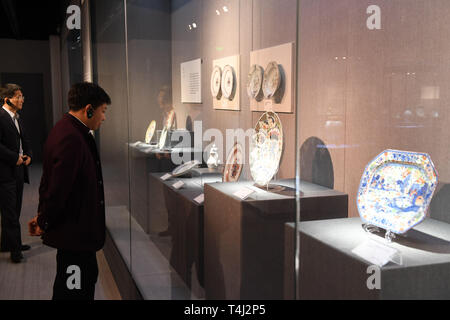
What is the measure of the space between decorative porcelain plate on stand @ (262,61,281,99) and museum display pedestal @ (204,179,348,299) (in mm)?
328

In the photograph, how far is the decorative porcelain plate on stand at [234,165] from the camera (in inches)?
75.0

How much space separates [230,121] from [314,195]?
1.50ft

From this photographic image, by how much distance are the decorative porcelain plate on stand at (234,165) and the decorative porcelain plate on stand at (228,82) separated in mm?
205

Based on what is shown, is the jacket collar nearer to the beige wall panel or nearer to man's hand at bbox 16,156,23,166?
the beige wall panel

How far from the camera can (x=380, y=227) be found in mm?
1590

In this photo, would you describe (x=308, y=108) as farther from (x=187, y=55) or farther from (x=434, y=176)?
(x=434, y=176)

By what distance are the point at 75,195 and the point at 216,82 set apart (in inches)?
29.1

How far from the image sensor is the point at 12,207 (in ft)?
11.6

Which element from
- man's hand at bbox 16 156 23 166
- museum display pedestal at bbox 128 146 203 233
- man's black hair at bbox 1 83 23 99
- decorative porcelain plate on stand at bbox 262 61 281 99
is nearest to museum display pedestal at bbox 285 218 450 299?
decorative porcelain plate on stand at bbox 262 61 281 99

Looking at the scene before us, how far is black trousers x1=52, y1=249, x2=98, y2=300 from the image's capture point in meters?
1.98

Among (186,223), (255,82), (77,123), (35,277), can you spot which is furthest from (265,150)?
(35,277)

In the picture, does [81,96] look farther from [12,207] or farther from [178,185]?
[12,207]

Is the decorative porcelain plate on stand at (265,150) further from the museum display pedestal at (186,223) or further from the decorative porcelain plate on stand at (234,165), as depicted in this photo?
the museum display pedestal at (186,223)
